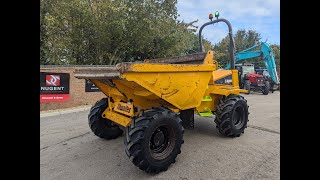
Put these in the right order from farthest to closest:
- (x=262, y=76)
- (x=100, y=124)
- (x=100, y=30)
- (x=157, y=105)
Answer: (x=262, y=76)
(x=100, y=30)
(x=100, y=124)
(x=157, y=105)

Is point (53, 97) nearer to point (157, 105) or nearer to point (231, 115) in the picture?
point (157, 105)

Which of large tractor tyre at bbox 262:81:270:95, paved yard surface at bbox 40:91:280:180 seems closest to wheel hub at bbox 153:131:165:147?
paved yard surface at bbox 40:91:280:180

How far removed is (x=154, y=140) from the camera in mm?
3639

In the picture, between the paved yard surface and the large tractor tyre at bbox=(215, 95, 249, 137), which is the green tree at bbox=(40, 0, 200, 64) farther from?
the large tractor tyre at bbox=(215, 95, 249, 137)

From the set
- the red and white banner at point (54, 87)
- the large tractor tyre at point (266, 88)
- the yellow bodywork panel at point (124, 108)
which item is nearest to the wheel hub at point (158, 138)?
the yellow bodywork panel at point (124, 108)

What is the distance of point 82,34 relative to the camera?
483 inches

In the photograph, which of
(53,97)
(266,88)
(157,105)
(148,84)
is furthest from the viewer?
(266,88)

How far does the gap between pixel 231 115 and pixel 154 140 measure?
1.93m

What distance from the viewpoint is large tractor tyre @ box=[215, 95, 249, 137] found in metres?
4.82

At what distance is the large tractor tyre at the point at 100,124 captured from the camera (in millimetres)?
4759

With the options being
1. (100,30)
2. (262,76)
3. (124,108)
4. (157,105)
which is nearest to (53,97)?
(100,30)
